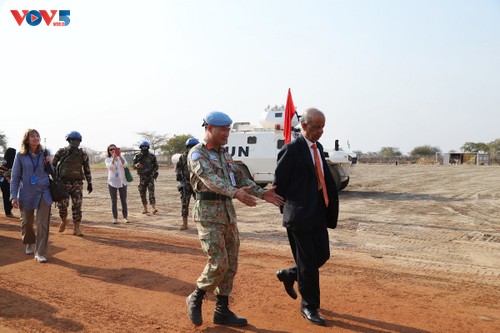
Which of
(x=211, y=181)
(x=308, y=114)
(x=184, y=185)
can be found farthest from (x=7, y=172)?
(x=308, y=114)

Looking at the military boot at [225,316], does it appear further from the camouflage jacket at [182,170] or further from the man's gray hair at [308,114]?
the camouflage jacket at [182,170]

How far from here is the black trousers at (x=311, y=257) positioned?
392 cm

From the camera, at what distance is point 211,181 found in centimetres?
364

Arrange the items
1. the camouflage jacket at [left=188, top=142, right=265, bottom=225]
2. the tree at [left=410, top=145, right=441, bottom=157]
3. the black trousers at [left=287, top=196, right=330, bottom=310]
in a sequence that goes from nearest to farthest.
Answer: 1. the camouflage jacket at [left=188, top=142, right=265, bottom=225]
2. the black trousers at [left=287, top=196, right=330, bottom=310]
3. the tree at [left=410, top=145, right=441, bottom=157]

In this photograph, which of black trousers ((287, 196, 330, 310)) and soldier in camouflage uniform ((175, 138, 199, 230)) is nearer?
black trousers ((287, 196, 330, 310))

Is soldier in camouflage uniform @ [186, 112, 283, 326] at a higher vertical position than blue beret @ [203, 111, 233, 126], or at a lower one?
lower

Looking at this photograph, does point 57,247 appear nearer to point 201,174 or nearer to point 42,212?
point 42,212

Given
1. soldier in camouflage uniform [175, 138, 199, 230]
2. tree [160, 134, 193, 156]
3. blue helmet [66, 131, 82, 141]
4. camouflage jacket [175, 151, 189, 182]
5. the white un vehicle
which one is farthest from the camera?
tree [160, 134, 193, 156]

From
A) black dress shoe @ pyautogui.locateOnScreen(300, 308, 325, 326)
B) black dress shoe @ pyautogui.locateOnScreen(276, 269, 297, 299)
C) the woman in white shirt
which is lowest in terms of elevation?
black dress shoe @ pyautogui.locateOnScreen(300, 308, 325, 326)

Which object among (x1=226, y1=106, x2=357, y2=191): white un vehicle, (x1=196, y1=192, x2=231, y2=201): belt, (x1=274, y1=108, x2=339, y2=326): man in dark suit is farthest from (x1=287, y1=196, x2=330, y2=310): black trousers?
(x1=226, y1=106, x2=357, y2=191): white un vehicle

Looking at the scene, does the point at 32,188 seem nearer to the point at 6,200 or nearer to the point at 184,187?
the point at 184,187

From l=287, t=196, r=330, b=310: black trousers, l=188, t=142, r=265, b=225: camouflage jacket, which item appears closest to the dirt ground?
l=287, t=196, r=330, b=310: black trousers

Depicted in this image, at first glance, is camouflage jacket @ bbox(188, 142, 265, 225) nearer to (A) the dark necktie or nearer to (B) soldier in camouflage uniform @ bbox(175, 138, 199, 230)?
(A) the dark necktie

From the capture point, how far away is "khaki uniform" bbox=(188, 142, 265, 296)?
3.71 m
